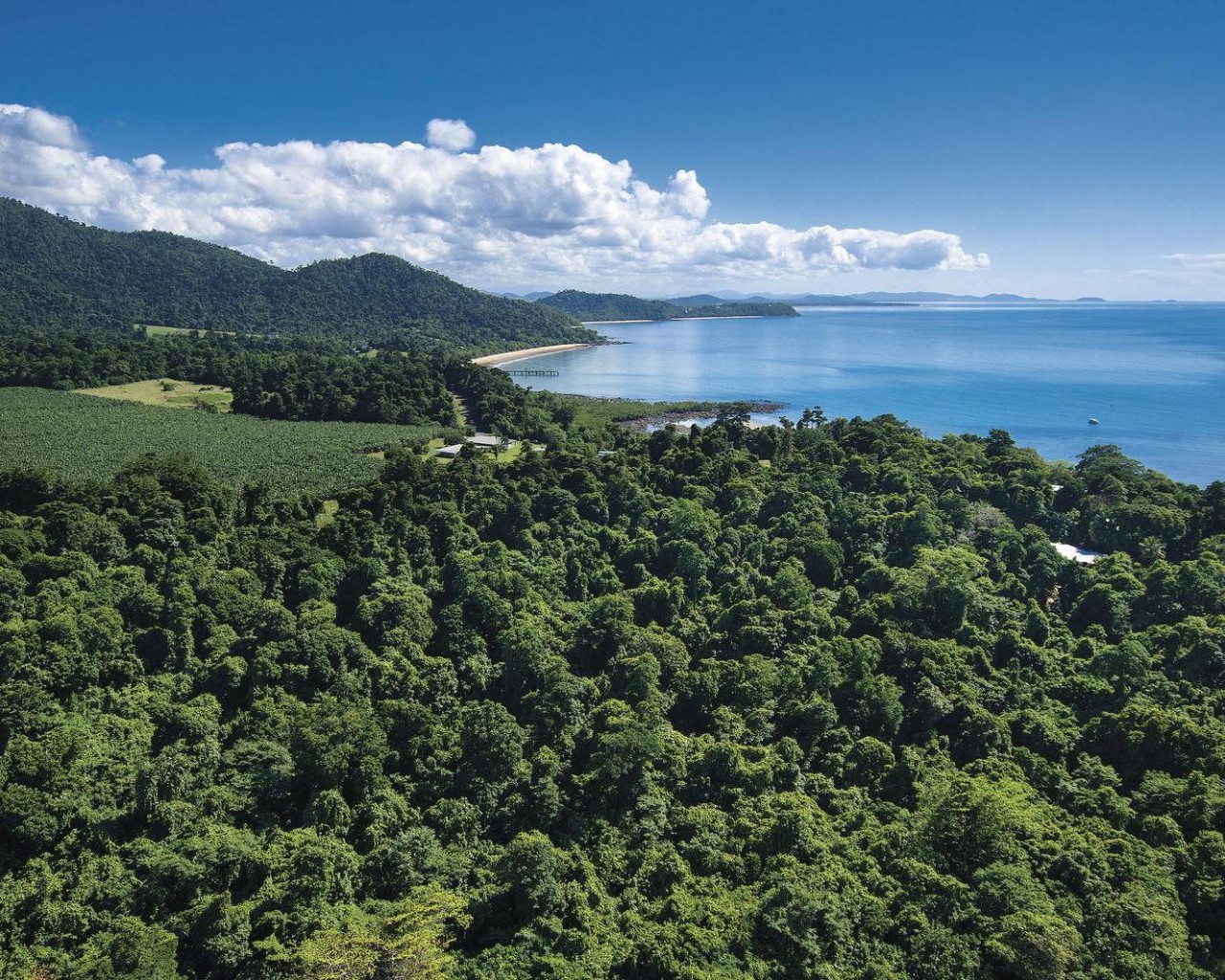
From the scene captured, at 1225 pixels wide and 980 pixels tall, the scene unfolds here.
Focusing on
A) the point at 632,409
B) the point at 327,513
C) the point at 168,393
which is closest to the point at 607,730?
the point at 327,513

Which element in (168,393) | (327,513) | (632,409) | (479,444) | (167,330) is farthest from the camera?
(167,330)

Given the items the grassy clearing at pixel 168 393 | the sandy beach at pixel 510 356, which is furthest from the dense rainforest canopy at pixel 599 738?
the sandy beach at pixel 510 356

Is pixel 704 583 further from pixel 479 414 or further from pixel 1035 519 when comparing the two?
A: pixel 479 414

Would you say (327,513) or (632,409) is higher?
(632,409)

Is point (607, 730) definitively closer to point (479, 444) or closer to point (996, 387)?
point (479, 444)

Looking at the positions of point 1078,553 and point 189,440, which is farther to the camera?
point 189,440

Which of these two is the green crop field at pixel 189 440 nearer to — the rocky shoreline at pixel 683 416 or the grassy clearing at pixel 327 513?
the grassy clearing at pixel 327 513

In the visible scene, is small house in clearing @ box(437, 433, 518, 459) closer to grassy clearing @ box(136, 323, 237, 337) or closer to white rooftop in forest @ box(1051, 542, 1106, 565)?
white rooftop in forest @ box(1051, 542, 1106, 565)
